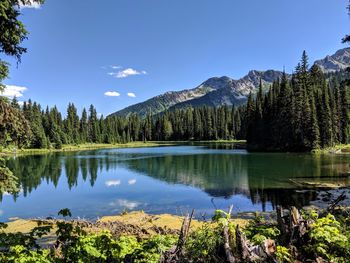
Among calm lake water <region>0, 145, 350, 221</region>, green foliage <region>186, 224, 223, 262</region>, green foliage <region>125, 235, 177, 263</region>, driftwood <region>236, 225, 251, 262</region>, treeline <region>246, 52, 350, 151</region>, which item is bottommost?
calm lake water <region>0, 145, 350, 221</region>

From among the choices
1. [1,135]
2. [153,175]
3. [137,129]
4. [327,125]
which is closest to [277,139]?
[327,125]

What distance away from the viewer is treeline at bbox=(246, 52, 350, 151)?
77.8 m

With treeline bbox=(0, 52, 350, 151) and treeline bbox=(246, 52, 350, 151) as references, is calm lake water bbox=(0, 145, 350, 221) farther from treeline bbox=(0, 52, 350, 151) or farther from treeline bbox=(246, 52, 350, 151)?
treeline bbox=(246, 52, 350, 151)

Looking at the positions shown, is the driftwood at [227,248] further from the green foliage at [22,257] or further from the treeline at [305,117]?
the treeline at [305,117]

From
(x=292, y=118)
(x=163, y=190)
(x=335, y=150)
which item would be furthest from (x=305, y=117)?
(x=163, y=190)

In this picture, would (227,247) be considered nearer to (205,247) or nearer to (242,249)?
(242,249)

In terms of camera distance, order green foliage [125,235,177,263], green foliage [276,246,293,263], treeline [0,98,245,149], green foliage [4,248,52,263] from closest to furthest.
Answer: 1. green foliage [276,246,293,263]
2. green foliage [4,248,52,263]
3. green foliage [125,235,177,263]
4. treeline [0,98,245,149]

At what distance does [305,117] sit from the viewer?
79438 mm

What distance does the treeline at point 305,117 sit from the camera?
77.8 metres

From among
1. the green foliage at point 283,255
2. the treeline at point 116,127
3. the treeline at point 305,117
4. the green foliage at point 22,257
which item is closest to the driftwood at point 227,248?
the green foliage at point 283,255

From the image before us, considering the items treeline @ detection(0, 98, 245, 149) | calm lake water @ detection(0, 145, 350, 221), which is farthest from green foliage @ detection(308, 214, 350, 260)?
treeline @ detection(0, 98, 245, 149)

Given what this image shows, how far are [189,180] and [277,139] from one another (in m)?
52.4

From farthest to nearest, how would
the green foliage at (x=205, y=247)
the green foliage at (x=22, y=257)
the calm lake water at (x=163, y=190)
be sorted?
the calm lake water at (x=163, y=190)
the green foliage at (x=205, y=247)
the green foliage at (x=22, y=257)

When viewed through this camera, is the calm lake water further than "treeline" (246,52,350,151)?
No
